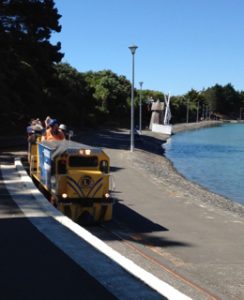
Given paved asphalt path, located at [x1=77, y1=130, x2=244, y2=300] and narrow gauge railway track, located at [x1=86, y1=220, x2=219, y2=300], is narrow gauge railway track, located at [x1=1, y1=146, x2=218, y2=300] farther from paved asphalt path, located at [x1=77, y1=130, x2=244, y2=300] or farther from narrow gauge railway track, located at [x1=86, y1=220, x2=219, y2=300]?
paved asphalt path, located at [x1=77, y1=130, x2=244, y2=300]

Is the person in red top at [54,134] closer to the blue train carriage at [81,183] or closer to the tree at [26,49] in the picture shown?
the blue train carriage at [81,183]

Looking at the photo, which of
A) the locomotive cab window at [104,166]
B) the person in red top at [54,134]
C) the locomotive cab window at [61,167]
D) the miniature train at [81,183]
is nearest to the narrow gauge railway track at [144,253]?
the miniature train at [81,183]

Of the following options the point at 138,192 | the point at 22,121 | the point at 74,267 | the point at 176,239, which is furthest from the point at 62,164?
the point at 22,121

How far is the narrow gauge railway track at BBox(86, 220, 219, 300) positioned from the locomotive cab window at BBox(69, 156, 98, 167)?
139cm

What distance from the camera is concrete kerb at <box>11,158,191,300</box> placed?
6.82m

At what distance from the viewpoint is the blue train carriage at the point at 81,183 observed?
1208 cm

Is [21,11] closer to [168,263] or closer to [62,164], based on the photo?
[62,164]

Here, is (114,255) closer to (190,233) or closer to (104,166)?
(104,166)

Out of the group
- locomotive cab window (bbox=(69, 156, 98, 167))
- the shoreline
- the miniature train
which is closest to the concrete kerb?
the miniature train

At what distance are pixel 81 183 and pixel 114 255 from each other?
12.5ft

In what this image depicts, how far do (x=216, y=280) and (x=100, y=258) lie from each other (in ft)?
6.39

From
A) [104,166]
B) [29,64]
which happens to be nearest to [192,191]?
[104,166]

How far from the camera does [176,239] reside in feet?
39.1

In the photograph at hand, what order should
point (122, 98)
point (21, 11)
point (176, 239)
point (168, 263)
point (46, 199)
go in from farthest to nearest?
point (122, 98) < point (21, 11) < point (46, 199) < point (176, 239) < point (168, 263)
